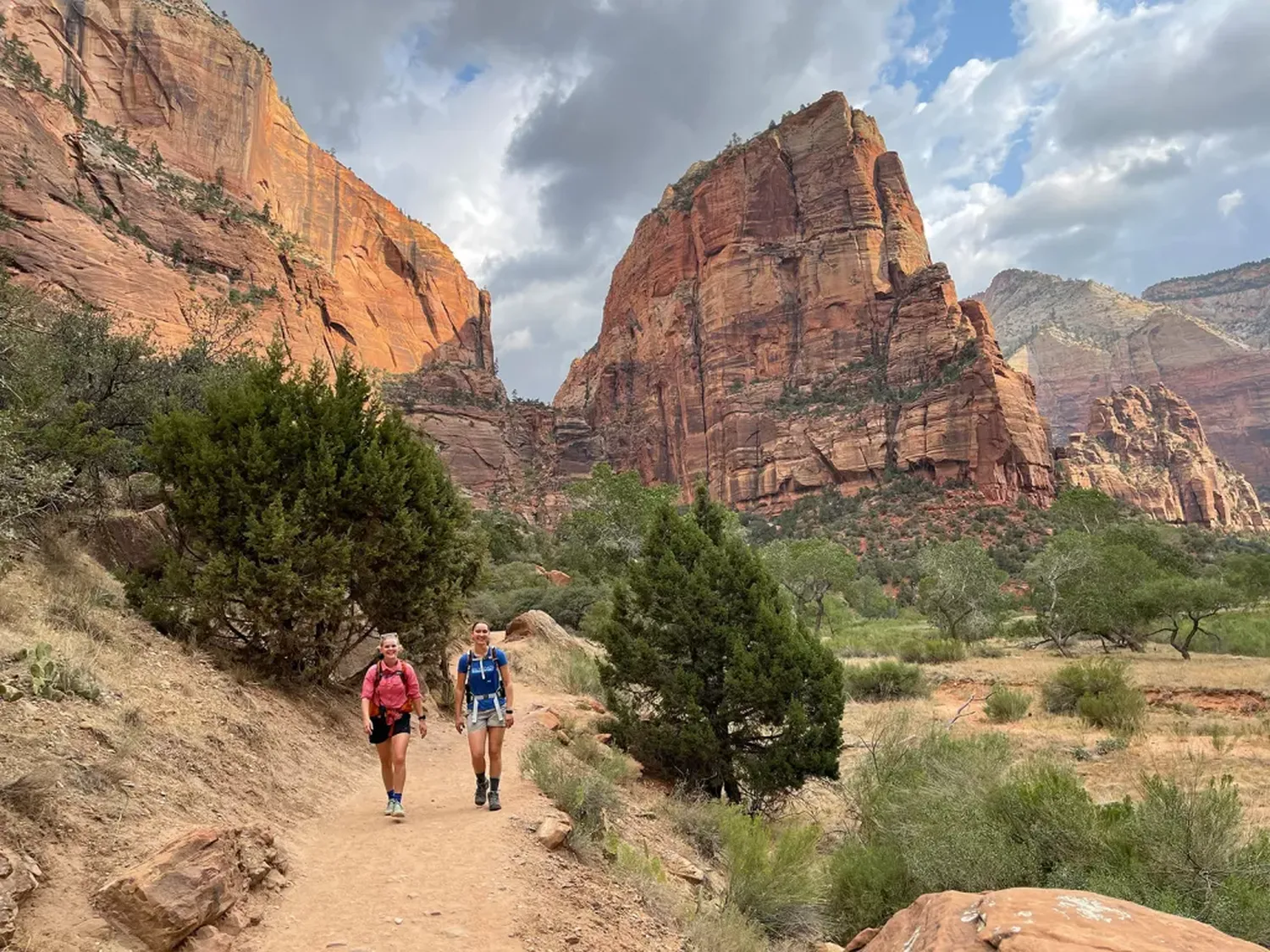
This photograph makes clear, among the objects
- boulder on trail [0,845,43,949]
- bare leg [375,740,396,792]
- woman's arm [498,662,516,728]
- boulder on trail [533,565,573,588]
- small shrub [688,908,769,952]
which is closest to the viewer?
boulder on trail [0,845,43,949]

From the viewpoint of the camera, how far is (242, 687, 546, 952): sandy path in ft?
14.0

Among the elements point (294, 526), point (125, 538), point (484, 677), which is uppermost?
point (125, 538)

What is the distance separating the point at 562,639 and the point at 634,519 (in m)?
22.7

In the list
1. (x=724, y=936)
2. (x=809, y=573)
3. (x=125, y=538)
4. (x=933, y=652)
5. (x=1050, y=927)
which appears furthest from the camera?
(x=809, y=573)

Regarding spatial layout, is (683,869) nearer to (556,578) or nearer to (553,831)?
(553,831)

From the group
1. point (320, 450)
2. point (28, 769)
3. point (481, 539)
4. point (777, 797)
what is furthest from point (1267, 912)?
point (481, 539)

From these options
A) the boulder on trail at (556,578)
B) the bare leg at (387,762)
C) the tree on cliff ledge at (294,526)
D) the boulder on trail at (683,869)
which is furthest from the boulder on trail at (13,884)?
the boulder on trail at (556,578)

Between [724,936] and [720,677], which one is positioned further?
[720,677]

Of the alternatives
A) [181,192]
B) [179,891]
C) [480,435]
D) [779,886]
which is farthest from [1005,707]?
[181,192]

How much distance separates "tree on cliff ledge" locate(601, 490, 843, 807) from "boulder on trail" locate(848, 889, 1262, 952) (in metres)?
6.26

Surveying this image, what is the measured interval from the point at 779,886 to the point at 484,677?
330 cm

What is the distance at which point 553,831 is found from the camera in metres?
5.87

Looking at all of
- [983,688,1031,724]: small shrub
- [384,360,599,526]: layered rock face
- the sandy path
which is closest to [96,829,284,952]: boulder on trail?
the sandy path

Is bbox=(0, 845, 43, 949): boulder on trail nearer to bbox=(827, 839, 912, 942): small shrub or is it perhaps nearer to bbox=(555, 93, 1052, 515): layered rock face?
bbox=(827, 839, 912, 942): small shrub
